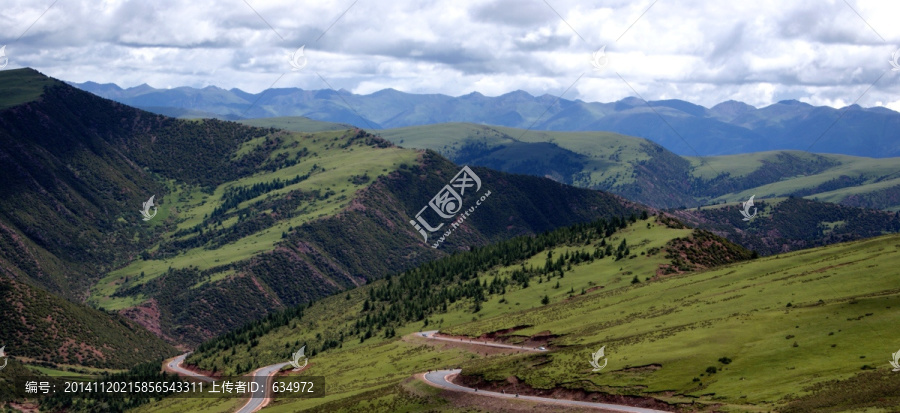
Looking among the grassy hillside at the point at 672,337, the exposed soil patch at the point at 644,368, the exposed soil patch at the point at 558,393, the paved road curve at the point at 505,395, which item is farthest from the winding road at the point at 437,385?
the exposed soil patch at the point at 644,368

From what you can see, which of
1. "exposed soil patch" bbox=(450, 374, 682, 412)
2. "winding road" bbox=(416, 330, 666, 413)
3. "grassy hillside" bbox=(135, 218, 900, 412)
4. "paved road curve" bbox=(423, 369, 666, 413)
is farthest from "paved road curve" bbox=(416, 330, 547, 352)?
"exposed soil patch" bbox=(450, 374, 682, 412)

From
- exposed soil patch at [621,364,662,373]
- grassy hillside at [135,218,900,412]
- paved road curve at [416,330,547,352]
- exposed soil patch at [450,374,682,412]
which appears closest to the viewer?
grassy hillside at [135,218,900,412]

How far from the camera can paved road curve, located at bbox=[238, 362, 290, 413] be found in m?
128

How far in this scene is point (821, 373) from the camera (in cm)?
8044

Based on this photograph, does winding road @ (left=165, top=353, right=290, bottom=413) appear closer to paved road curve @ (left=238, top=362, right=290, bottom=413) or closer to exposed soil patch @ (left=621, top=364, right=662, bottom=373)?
paved road curve @ (left=238, top=362, right=290, bottom=413)

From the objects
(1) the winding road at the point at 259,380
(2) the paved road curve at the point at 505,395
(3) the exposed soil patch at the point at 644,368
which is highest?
(3) the exposed soil patch at the point at 644,368

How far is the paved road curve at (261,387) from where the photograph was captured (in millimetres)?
127500

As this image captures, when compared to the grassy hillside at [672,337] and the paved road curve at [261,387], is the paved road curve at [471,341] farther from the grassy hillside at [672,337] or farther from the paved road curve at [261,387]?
the paved road curve at [261,387]

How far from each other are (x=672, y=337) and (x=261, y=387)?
6917 centimetres

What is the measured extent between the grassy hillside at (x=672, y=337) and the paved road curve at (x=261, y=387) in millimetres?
4566

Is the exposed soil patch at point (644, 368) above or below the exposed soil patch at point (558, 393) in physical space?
above

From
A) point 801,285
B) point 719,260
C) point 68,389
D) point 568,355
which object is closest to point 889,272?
point 801,285

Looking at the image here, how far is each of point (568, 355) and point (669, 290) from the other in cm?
4616

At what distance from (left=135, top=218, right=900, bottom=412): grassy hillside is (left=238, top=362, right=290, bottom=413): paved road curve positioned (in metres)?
4.57
